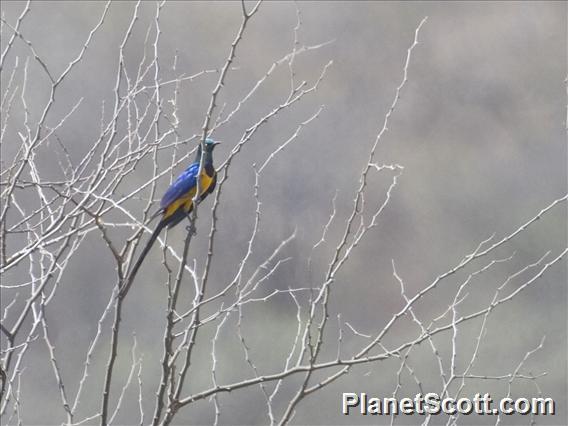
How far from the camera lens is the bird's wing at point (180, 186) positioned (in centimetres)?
180

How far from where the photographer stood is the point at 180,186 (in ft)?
6.05

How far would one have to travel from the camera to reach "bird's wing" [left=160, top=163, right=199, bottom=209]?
1.80 metres

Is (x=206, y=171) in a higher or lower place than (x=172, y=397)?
higher

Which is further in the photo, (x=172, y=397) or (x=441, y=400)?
(x=441, y=400)

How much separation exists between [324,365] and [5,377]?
57 cm

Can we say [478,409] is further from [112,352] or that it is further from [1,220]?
[1,220]

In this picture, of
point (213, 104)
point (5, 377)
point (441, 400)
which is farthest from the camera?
point (441, 400)

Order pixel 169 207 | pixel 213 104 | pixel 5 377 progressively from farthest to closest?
pixel 169 207, pixel 5 377, pixel 213 104

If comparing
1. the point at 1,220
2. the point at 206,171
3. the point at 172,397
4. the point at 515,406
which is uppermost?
the point at 206,171

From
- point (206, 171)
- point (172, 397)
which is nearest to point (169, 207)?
point (206, 171)

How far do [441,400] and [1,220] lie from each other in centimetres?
95

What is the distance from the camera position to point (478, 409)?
2.34m

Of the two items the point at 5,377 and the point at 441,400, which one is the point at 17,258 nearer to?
the point at 5,377

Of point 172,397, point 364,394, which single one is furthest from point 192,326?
point 364,394
